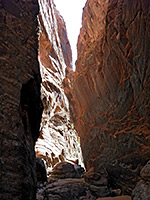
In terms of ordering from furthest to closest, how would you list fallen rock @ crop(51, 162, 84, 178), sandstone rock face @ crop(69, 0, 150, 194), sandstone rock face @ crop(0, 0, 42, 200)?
fallen rock @ crop(51, 162, 84, 178) < sandstone rock face @ crop(69, 0, 150, 194) < sandstone rock face @ crop(0, 0, 42, 200)

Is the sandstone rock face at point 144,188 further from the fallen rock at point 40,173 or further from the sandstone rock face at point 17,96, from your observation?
the fallen rock at point 40,173

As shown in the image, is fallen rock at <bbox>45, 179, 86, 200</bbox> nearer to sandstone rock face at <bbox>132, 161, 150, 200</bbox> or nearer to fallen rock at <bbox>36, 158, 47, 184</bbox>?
fallen rock at <bbox>36, 158, 47, 184</bbox>

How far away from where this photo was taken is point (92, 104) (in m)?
11.5

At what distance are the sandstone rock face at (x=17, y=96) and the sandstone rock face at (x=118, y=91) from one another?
4711 mm

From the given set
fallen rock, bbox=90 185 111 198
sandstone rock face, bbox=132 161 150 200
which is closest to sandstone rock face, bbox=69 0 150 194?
fallen rock, bbox=90 185 111 198

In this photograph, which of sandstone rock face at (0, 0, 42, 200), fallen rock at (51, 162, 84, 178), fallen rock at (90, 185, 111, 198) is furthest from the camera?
fallen rock at (51, 162, 84, 178)

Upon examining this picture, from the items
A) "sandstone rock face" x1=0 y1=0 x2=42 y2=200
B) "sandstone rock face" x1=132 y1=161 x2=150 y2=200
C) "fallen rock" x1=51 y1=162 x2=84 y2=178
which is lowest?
"sandstone rock face" x1=132 y1=161 x2=150 y2=200

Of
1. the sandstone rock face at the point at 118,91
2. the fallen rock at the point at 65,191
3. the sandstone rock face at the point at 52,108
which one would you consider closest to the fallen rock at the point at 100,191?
the fallen rock at the point at 65,191

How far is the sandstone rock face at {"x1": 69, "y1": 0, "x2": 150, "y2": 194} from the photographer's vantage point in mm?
7578

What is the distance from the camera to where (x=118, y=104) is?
9.01 m

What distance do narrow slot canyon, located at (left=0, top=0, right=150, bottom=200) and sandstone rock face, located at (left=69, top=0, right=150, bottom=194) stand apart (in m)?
0.05

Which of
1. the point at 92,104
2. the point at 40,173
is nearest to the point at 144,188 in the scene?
the point at 92,104

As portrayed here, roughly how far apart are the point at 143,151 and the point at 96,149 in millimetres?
3835

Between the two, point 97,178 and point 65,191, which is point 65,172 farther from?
point 65,191
